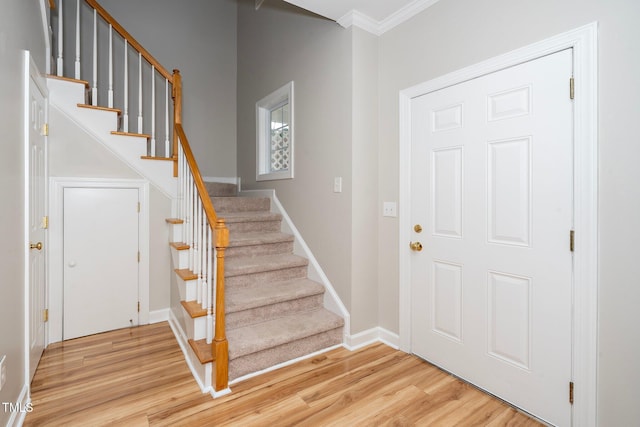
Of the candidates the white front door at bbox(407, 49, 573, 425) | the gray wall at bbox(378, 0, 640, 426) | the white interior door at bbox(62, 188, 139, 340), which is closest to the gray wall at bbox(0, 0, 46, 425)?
the white interior door at bbox(62, 188, 139, 340)

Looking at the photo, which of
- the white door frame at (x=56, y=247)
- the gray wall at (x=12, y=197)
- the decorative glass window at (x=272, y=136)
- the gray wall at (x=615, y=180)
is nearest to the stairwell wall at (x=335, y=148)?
the decorative glass window at (x=272, y=136)

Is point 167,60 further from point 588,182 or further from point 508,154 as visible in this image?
point 588,182

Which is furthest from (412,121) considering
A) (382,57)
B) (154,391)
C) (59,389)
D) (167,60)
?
(167,60)

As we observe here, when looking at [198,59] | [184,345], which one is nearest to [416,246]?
[184,345]

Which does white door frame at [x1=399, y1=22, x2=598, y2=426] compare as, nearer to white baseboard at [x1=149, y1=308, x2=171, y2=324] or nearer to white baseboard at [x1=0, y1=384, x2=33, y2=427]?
white baseboard at [x1=0, y1=384, x2=33, y2=427]

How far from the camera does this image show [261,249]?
10.2 ft

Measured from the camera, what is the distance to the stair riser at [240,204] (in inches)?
140

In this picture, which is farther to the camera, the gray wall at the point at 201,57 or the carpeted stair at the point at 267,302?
the gray wall at the point at 201,57

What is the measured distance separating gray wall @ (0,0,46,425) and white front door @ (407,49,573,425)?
2.43 m

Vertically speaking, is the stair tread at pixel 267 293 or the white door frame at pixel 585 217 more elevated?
the white door frame at pixel 585 217

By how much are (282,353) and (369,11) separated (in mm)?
2704

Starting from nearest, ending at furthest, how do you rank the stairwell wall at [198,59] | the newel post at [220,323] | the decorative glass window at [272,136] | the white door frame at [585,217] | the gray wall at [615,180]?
the gray wall at [615,180] < the white door frame at [585,217] < the newel post at [220,323] < the decorative glass window at [272,136] < the stairwell wall at [198,59]

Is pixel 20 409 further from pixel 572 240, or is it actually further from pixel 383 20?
pixel 383 20

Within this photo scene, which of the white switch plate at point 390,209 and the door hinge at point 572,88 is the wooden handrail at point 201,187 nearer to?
the white switch plate at point 390,209
